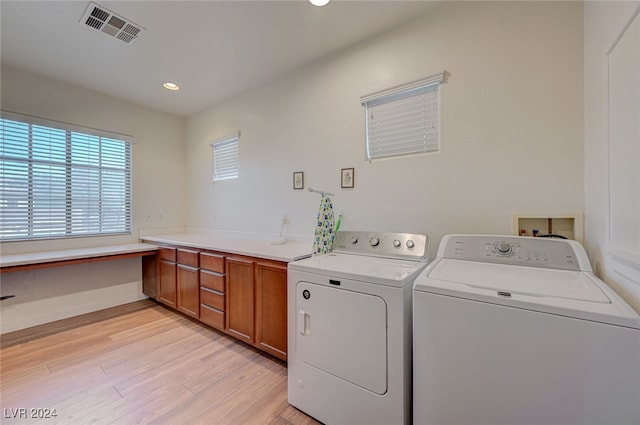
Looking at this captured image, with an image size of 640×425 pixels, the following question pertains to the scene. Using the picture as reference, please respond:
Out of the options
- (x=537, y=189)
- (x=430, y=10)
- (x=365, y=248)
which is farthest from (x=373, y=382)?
(x=430, y=10)

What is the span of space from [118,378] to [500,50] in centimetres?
349

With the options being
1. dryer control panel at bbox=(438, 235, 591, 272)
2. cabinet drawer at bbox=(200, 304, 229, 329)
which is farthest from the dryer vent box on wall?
cabinet drawer at bbox=(200, 304, 229, 329)

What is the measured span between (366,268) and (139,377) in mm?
1866

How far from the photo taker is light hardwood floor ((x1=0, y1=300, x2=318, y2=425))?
154cm

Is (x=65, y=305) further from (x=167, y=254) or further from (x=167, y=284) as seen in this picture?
(x=167, y=254)

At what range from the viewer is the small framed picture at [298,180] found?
261 cm

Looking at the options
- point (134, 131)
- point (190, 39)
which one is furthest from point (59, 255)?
point (190, 39)

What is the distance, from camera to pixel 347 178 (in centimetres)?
230

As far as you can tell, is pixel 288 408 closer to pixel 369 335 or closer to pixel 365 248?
pixel 369 335

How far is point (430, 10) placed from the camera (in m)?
1.89

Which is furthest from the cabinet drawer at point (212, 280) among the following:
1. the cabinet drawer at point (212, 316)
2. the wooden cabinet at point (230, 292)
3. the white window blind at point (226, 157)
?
the white window blind at point (226, 157)

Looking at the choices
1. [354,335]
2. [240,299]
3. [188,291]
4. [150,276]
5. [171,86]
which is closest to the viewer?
[354,335]

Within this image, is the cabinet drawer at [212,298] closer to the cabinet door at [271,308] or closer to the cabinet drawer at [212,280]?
the cabinet drawer at [212,280]

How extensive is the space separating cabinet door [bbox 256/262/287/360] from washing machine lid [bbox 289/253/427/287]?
0.41m
